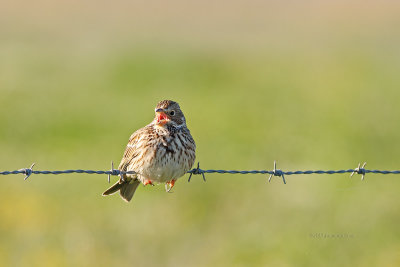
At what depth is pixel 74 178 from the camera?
14.2 meters

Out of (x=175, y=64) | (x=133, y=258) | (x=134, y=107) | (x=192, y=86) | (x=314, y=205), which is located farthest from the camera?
(x=175, y=64)

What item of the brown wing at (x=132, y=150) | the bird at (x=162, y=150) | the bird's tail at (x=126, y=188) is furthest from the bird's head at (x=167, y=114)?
the bird's tail at (x=126, y=188)

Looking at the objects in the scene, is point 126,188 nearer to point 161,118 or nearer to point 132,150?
point 132,150

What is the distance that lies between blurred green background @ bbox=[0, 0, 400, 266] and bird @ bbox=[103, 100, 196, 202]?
7.33 feet

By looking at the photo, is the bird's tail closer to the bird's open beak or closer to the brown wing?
the brown wing

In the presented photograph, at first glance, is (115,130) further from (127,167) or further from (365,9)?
(365,9)

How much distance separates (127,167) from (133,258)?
2.11 m

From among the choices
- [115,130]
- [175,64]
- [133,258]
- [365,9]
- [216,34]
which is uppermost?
[365,9]

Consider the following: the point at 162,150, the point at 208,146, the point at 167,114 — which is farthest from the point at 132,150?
the point at 208,146

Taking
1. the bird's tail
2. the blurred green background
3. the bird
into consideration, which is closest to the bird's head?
the bird

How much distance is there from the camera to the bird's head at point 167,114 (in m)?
8.77

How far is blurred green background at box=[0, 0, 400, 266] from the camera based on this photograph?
11172mm

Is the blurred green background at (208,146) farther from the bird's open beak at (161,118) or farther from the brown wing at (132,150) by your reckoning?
the bird's open beak at (161,118)

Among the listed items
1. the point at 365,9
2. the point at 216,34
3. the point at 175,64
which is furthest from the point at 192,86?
the point at 365,9
